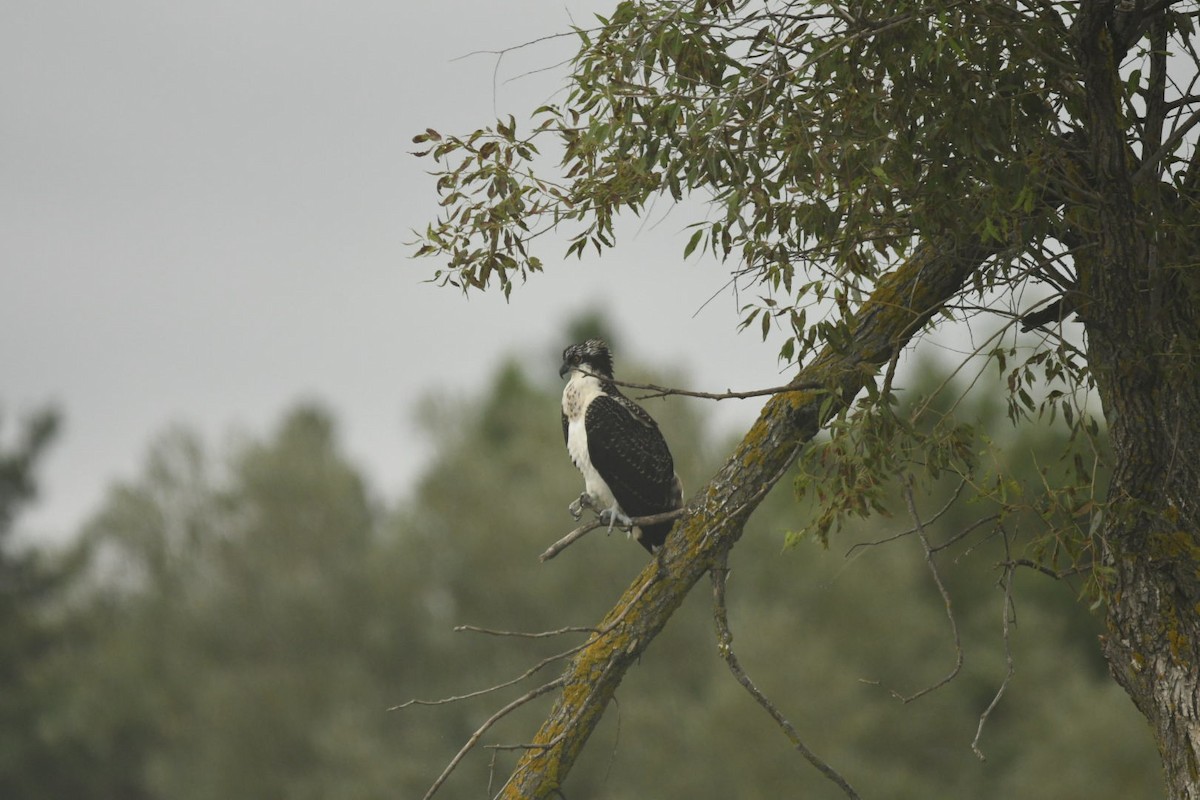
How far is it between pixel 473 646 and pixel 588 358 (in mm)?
21024

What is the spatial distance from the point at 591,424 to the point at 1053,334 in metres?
3.24

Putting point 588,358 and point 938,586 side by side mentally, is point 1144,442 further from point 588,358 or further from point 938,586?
point 588,358

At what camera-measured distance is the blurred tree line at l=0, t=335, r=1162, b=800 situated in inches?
982

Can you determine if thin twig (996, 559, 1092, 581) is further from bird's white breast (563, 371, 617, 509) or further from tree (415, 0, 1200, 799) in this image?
bird's white breast (563, 371, 617, 509)

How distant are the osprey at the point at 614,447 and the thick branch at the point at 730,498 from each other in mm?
1533

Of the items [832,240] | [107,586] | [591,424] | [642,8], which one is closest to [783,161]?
[832,240]

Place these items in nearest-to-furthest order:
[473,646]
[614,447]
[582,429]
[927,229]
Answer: [927,229] → [614,447] → [582,429] → [473,646]

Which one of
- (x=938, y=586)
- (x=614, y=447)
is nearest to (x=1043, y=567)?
(x=938, y=586)

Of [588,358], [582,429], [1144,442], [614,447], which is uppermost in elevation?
[588,358]

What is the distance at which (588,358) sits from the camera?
30.5 feet

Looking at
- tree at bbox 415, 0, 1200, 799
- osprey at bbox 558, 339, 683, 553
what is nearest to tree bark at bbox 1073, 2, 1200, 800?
tree at bbox 415, 0, 1200, 799

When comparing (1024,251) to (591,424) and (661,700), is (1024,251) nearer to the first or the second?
(591,424)

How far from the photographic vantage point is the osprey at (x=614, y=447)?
29.1 ft

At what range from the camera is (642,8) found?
6449 mm
